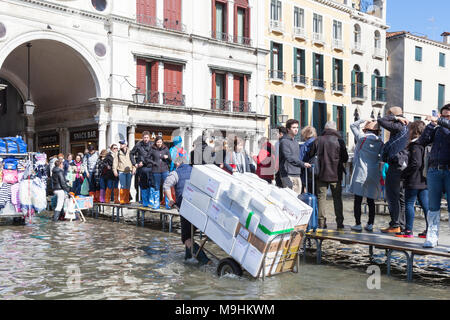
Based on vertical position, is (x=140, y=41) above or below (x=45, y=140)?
above

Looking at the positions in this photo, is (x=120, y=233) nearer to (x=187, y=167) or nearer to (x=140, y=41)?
(x=187, y=167)

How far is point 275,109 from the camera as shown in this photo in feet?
99.7

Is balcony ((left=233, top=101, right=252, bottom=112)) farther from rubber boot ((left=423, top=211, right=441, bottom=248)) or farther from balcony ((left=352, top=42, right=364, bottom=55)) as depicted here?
rubber boot ((left=423, top=211, right=441, bottom=248))

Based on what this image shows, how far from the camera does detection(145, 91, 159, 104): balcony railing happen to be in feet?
78.6

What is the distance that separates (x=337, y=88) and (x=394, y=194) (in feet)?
89.7

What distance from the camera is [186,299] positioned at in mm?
6027

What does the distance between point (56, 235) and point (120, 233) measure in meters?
1.41

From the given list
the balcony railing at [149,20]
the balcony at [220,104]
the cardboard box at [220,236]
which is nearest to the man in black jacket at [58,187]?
the cardboard box at [220,236]

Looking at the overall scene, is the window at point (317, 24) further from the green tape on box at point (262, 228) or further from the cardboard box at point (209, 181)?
the green tape on box at point (262, 228)

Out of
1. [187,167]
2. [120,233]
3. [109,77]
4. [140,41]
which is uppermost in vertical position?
[140,41]

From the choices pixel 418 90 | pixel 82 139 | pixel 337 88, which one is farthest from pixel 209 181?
pixel 418 90

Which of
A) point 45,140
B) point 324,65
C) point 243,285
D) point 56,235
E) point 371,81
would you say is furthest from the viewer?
point 371,81

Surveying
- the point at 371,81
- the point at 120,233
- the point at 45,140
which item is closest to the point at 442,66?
the point at 371,81

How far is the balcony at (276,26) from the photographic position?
30078 millimetres
